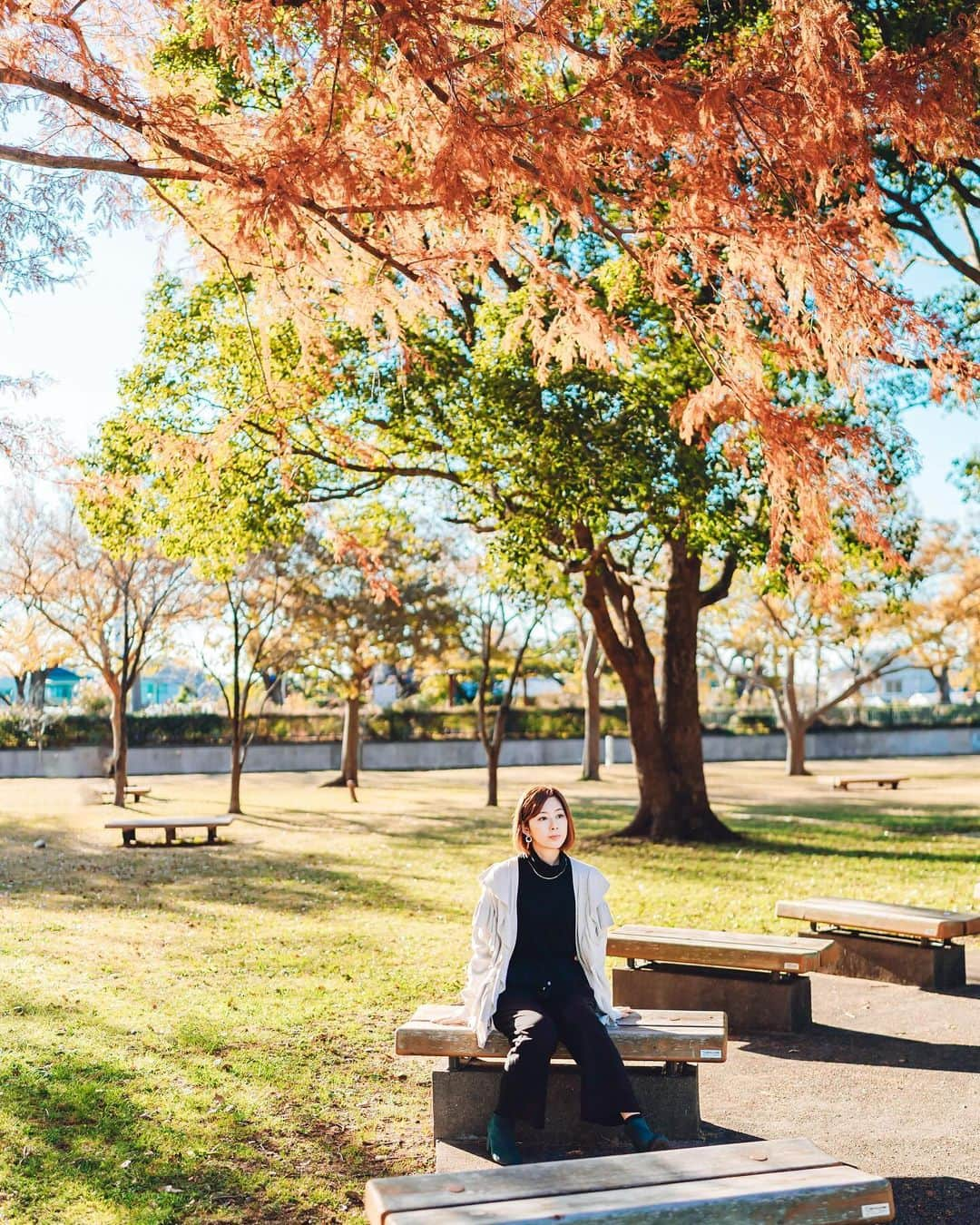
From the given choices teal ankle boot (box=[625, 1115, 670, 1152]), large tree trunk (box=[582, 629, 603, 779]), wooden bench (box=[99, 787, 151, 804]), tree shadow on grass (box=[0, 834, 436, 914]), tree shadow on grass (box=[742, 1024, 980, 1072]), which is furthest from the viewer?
large tree trunk (box=[582, 629, 603, 779])

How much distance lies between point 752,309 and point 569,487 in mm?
6786

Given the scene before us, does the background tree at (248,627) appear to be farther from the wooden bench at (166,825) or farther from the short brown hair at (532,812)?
the short brown hair at (532,812)

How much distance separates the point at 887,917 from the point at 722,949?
182cm

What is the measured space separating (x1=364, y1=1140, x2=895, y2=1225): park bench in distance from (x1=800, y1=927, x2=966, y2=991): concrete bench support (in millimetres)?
4387

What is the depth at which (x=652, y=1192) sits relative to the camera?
3475mm

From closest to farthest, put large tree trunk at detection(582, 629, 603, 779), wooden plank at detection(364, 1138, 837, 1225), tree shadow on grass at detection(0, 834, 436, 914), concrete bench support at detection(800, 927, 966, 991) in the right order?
1. wooden plank at detection(364, 1138, 837, 1225)
2. concrete bench support at detection(800, 927, 966, 991)
3. tree shadow on grass at detection(0, 834, 436, 914)
4. large tree trunk at detection(582, 629, 603, 779)

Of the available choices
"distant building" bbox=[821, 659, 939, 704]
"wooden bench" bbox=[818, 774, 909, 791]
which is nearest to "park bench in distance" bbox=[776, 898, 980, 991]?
"wooden bench" bbox=[818, 774, 909, 791]

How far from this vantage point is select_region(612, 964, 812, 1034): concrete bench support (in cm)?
698

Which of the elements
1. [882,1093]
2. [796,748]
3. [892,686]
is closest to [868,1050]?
[882,1093]

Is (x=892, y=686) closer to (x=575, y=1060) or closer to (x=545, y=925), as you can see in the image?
(x=545, y=925)

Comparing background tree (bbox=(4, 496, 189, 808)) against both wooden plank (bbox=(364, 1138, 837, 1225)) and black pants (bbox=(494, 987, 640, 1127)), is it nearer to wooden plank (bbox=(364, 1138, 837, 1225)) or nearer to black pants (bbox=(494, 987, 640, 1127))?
→ black pants (bbox=(494, 987, 640, 1127))

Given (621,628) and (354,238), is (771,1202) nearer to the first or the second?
(354,238)

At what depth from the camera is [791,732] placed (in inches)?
1507

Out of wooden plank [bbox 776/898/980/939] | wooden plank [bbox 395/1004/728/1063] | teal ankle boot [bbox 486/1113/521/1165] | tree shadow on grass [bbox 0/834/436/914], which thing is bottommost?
tree shadow on grass [bbox 0/834/436/914]
